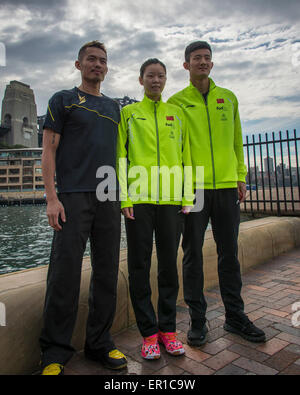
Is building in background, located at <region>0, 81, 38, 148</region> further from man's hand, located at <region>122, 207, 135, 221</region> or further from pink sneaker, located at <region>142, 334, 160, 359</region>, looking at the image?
pink sneaker, located at <region>142, 334, 160, 359</region>

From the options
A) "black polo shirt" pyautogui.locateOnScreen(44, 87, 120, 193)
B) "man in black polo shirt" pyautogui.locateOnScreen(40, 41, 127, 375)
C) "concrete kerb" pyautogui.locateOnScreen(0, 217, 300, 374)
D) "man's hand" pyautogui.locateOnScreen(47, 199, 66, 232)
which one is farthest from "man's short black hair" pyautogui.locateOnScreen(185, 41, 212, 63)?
"concrete kerb" pyautogui.locateOnScreen(0, 217, 300, 374)

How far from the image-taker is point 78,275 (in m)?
1.92

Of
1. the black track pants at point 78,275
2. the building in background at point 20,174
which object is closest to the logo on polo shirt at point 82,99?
the black track pants at point 78,275

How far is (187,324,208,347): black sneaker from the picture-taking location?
217 centimetres

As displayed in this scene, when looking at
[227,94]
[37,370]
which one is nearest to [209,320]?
[37,370]

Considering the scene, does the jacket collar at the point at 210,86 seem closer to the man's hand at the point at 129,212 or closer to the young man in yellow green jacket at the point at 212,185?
the young man in yellow green jacket at the point at 212,185

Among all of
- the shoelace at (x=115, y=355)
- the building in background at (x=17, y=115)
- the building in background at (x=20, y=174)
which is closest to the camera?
the shoelace at (x=115, y=355)

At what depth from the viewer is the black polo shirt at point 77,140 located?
1978 millimetres

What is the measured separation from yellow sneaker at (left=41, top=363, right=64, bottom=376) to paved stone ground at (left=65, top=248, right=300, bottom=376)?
0.44ft

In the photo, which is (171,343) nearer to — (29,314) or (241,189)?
(29,314)

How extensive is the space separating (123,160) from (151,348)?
136 cm

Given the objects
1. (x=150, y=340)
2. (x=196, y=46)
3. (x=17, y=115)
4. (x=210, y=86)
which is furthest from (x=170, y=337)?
(x=17, y=115)
